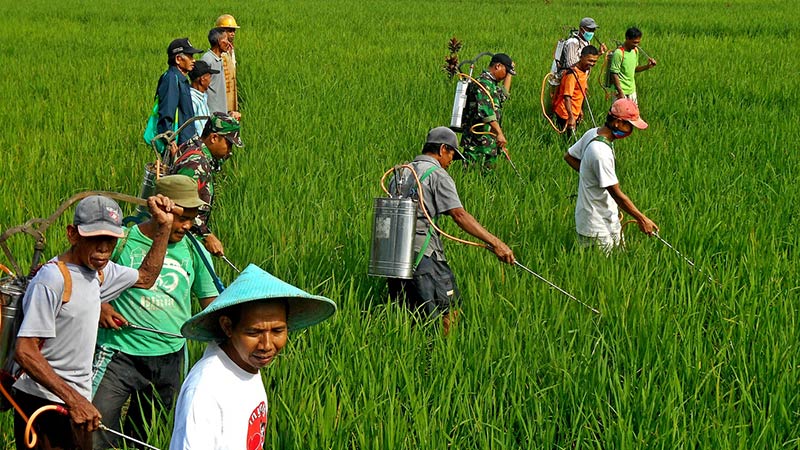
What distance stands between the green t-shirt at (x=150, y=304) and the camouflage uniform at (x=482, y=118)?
11.8 ft

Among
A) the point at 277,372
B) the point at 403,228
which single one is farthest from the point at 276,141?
the point at 277,372

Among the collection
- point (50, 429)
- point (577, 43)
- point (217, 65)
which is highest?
point (577, 43)

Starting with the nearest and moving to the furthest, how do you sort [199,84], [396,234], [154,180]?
[154,180] < [396,234] < [199,84]

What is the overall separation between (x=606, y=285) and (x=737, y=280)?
574mm

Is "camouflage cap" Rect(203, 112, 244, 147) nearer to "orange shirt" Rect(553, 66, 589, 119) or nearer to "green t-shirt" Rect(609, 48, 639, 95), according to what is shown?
"orange shirt" Rect(553, 66, 589, 119)

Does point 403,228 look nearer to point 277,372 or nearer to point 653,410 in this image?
point 277,372

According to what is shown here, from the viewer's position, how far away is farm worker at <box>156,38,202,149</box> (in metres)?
5.11

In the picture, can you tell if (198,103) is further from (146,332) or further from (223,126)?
(146,332)

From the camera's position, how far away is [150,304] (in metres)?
2.89

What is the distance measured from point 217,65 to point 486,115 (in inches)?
71.6

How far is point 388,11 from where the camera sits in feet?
75.2

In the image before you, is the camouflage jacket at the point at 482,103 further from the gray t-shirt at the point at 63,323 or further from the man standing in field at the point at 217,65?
the gray t-shirt at the point at 63,323

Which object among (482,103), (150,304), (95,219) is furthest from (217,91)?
(95,219)

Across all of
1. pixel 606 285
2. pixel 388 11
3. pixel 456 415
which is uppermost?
pixel 388 11
